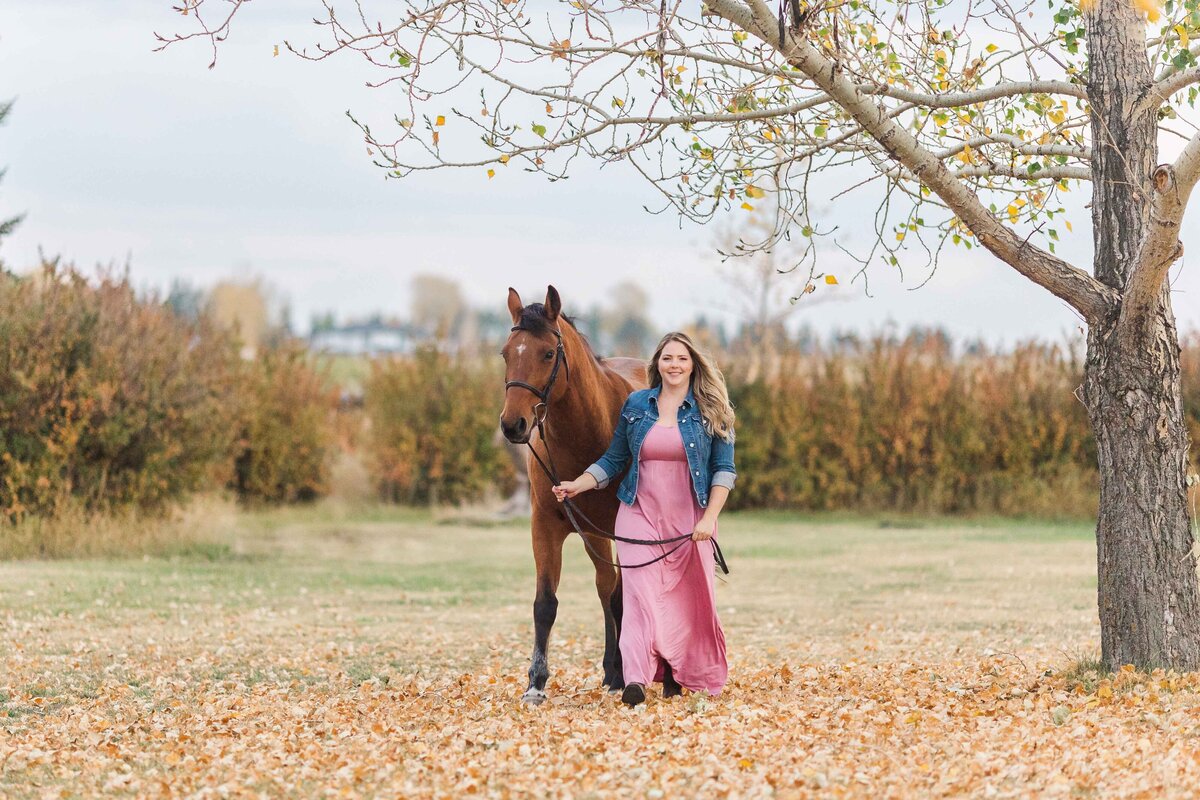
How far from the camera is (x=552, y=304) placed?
6441 millimetres

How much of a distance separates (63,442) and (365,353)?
11254mm

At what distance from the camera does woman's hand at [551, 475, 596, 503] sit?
665 cm

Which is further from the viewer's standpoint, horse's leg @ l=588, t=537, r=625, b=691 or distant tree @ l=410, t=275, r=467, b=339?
distant tree @ l=410, t=275, r=467, b=339

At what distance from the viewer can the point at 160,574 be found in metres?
14.7

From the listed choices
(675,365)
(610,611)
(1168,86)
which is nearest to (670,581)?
(610,611)

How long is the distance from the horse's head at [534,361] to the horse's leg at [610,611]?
3.86 feet

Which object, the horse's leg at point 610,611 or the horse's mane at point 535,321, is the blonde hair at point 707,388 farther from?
the horse's leg at point 610,611

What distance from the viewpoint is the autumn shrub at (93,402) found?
1617 cm

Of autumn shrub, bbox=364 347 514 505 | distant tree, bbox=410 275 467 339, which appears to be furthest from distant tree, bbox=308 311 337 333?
autumn shrub, bbox=364 347 514 505

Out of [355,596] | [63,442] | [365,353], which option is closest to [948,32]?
[355,596]

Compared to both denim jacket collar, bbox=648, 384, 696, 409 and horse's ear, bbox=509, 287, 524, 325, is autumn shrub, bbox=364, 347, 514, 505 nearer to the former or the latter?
denim jacket collar, bbox=648, 384, 696, 409

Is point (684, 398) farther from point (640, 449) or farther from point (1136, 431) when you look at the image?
point (1136, 431)

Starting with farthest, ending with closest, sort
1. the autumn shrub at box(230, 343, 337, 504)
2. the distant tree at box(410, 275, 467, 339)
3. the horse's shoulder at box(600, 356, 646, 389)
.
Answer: the distant tree at box(410, 275, 467, 339) → the autumn shrub at box(230, 343, 337, 504) → the horse's shoulder at box(600, 356, 646, 389)

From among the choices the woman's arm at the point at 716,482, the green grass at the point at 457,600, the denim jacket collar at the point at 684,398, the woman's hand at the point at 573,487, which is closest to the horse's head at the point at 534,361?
the woman's hand at the point at 573,487
